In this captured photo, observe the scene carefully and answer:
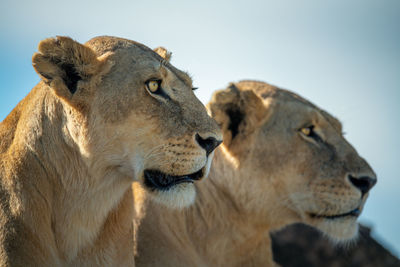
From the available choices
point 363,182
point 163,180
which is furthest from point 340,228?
point 163,180

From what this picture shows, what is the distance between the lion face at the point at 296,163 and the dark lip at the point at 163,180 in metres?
1.31

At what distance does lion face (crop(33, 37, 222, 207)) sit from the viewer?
370cm

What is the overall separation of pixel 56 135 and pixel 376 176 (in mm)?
2975

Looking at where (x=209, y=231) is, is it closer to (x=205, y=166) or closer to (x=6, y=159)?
(x=205, y=166)

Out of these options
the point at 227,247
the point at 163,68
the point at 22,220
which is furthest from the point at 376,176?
the point at 22,220

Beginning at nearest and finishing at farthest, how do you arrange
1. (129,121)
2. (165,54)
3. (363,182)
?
1. (129,121)
2. (165,54)
3. (363,182)

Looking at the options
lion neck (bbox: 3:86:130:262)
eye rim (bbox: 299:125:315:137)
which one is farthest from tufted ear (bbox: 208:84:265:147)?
lion neck (bbox: 3:86:130:262)

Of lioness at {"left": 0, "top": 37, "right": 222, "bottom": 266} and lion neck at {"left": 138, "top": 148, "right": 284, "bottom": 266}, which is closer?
lioness at {"left": 0, "top": 37, "right": 222, "bottom": 266}

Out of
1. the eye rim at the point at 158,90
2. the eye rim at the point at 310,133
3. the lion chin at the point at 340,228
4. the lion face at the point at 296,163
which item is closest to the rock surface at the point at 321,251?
the lion chin at the point at 340,228

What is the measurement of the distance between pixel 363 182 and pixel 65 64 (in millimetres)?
2893

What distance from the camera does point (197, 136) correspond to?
3777mm

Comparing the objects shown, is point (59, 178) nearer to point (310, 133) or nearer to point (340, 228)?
point (310, 133)

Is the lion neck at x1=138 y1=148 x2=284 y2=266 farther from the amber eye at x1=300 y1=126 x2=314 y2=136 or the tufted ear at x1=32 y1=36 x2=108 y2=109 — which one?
the tufted ear at x1=32 y1=36 x2=108 y2=109

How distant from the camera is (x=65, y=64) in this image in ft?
12.3
